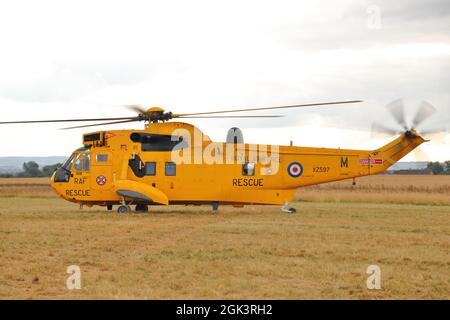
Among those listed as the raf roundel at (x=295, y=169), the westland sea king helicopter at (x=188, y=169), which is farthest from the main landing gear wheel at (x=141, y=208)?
the raf roundel at (x=295, y=169)

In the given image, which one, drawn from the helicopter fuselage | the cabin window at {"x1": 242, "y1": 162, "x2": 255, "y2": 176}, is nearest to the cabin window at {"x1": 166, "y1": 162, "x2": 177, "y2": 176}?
the helicopter fuselage

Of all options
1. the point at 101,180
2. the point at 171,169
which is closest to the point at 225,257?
the point at 171,169

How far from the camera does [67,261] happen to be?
1402 centimetres

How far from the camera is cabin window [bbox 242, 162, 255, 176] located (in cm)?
2731

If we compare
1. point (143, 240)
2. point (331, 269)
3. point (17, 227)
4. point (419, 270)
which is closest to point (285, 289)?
point (331, 269)

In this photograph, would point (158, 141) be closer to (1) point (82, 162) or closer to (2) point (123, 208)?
(2) point (123, 208)

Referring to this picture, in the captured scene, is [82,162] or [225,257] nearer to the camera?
[225,257]

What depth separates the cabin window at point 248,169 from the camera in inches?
1075

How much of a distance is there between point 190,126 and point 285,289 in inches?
663

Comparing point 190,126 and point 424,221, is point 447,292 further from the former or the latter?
point 190,126

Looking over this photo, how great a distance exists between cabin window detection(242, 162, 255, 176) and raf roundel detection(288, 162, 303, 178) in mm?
1629

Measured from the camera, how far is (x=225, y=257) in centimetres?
1433

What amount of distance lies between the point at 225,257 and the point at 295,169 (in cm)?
1334

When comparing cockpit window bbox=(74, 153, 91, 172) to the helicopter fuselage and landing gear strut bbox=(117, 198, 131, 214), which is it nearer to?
the helicopter fuselage
